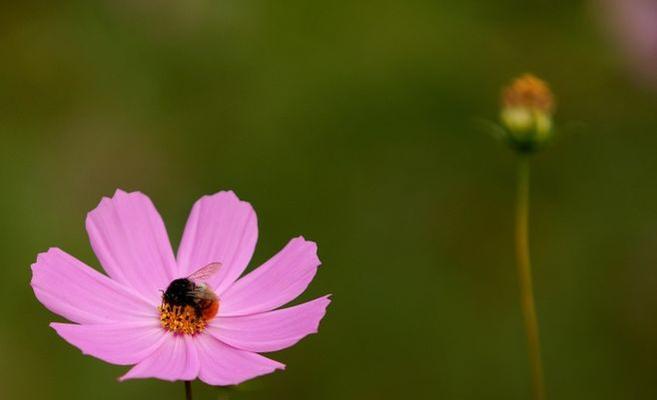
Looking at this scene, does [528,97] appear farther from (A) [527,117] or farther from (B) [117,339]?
(B) [117,339]

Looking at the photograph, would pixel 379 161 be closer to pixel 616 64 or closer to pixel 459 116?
pixel 459 116

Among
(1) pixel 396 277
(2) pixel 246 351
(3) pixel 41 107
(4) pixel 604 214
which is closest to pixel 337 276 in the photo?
(1) pixel 396 277

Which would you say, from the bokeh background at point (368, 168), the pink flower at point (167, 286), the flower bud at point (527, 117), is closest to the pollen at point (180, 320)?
the pink flower at point (167, 286)

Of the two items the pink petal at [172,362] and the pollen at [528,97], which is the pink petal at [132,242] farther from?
the pollen at [528,97]

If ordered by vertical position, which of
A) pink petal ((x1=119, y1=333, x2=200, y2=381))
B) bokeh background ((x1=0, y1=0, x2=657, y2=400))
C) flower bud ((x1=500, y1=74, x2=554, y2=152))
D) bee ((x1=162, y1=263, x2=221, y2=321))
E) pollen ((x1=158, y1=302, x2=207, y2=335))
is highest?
bokeh background ((x1=0, y1=0, x2=657, y2=400))

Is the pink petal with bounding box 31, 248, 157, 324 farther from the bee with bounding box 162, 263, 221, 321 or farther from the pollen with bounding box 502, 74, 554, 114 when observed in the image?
the pollen with bounding box 502, 74, 554, 114

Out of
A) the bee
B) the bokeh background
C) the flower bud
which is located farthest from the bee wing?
the bokeh background
